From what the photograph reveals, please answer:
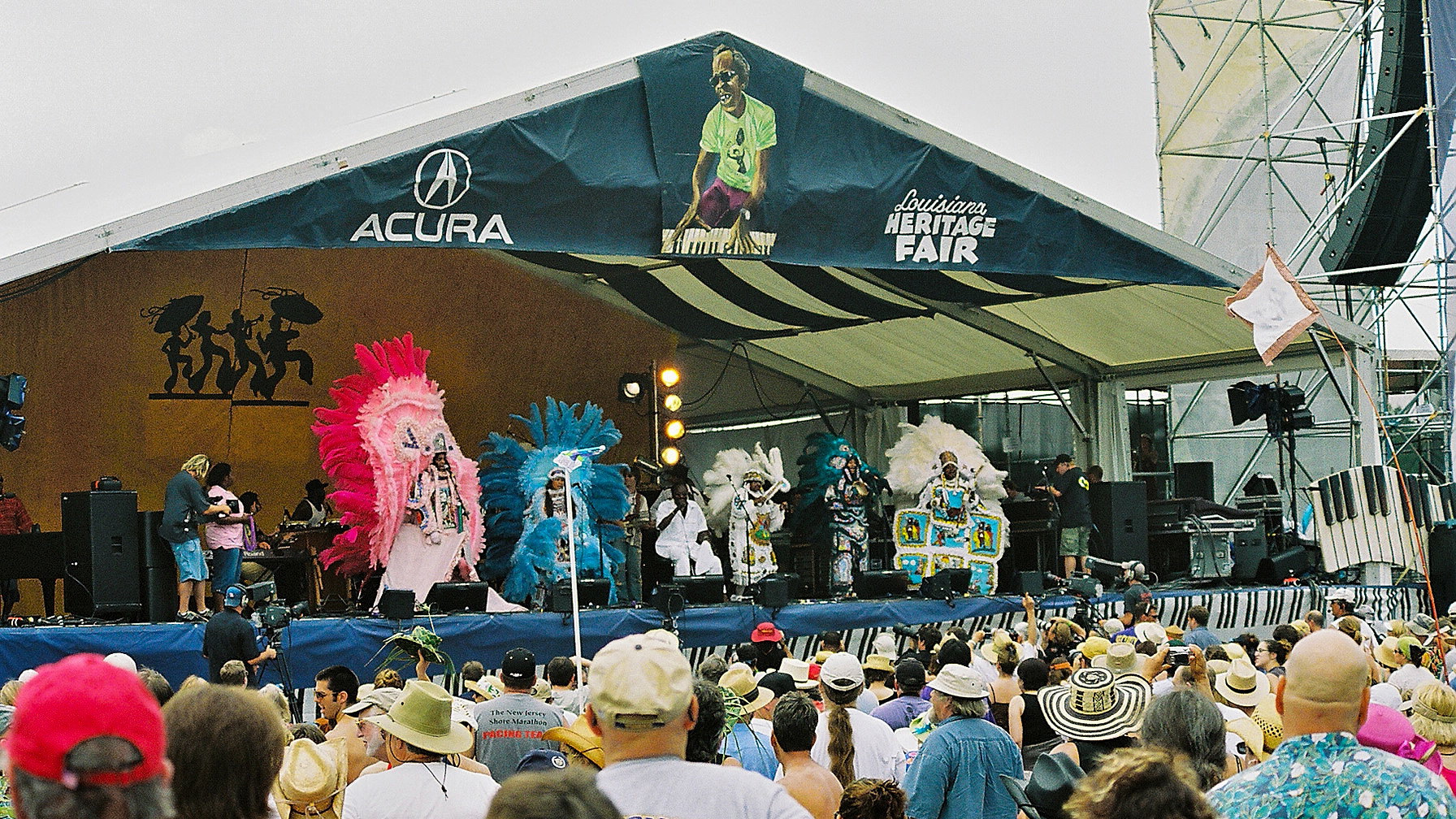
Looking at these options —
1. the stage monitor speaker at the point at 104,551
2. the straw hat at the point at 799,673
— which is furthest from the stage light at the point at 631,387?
the straw hat at the point at 799,673

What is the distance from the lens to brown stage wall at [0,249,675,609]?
1570cm

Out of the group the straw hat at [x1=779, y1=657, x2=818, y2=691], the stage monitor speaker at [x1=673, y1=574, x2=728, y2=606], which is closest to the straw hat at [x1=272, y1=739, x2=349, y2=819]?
the straw hat at [x1=779, y1=657, x2=818, y2=691]

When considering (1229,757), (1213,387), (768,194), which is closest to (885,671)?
(1229,757)

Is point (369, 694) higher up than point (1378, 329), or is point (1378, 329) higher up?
point (1378, 329)

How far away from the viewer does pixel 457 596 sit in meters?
13.8

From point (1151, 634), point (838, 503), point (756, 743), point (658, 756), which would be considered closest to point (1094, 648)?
point (1151, 634)

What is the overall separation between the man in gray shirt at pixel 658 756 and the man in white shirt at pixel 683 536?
43.6 feet

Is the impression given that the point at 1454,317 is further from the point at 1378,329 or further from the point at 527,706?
the point at 527,706

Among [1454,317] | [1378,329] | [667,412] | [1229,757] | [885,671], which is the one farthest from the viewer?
[1378,329]

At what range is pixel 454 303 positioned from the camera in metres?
18.5

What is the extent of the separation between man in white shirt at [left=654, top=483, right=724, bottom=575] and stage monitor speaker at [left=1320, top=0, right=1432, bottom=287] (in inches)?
313

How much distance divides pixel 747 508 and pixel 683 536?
A: 73cm

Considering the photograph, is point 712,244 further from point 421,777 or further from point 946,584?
point 421,777

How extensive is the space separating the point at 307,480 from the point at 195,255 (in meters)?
2.67
